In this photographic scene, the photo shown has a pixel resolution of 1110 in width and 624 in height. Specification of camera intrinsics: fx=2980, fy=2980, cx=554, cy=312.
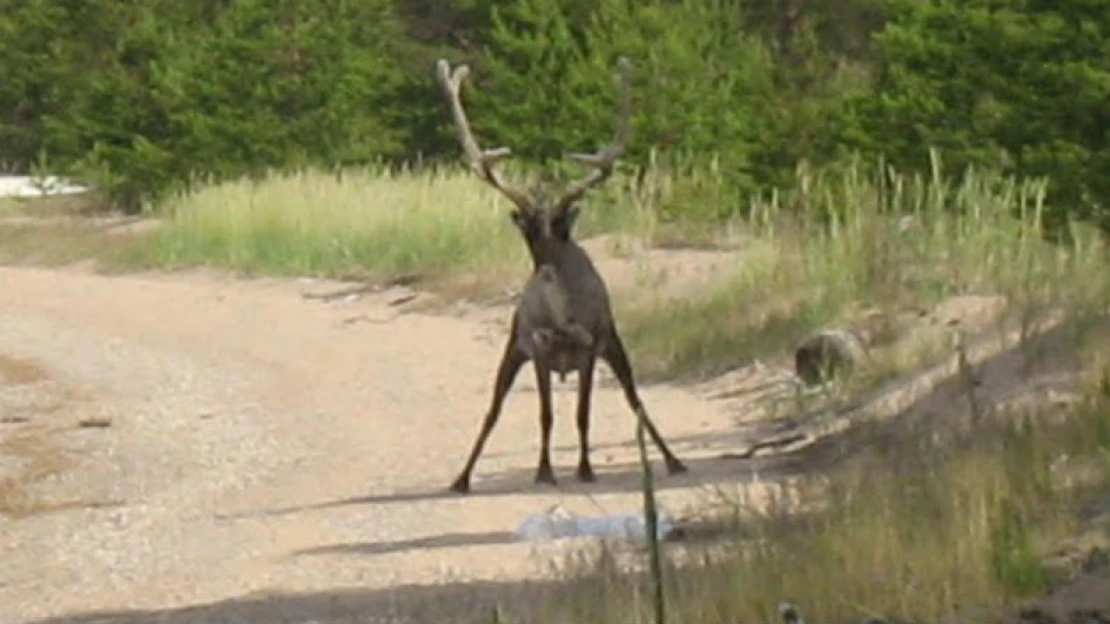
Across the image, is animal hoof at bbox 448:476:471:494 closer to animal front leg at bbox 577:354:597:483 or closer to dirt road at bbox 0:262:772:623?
dirt road at bbox 0:262:772:623

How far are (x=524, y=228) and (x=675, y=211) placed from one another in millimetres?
13063

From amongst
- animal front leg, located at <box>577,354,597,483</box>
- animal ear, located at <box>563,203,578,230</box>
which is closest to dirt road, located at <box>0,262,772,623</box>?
animal front leg, located at <box>577,354,597,483</box>

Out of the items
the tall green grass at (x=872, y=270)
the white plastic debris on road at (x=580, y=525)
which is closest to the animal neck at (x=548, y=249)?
the white plastic debris on road at (x=580, y=525)

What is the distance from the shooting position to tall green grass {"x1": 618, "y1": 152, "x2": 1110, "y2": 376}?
18.5 m

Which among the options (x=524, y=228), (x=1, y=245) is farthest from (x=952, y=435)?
(x=1, y=245)

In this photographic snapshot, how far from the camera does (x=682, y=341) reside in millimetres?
20641

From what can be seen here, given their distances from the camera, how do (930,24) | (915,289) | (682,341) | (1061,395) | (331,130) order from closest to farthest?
1. (1061,395)
2. (915,289)
3. (682,341)
4. (930,24)
5. (331,130)

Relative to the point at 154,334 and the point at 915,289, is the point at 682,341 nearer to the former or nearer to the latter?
the point at 915,289

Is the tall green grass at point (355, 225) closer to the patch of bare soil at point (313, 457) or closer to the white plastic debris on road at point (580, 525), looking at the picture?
the patch of bare soil at point (313, 457)

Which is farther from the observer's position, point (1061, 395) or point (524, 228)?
point (524, 228)

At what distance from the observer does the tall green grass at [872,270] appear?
60.8 ft

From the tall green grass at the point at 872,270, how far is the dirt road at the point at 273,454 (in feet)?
3.65

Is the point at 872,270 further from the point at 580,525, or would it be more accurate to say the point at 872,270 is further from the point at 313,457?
the point at 580,525

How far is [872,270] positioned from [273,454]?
4.61 meters
